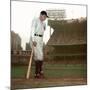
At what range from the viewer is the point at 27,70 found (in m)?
2.01

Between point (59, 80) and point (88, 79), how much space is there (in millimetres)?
291

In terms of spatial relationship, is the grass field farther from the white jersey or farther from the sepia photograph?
the white jersey

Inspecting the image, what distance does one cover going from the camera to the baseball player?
205cm

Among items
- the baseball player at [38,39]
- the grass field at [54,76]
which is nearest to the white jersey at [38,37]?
the baseball player at [38,39]

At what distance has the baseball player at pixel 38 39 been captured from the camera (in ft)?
6.72

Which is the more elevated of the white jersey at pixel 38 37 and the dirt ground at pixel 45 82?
the white jersey at pixel 38 37

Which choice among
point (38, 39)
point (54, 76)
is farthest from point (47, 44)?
point (54, 76)

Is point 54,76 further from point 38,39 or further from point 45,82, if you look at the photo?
point 38,39

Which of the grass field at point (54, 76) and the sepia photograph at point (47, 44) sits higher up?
the sepia photograph at point (47, 44)

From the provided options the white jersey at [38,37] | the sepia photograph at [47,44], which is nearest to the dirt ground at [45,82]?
the sepia photograph at [47,44]

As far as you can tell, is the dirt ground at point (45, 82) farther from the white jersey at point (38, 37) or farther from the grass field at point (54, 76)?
the white jersey at point (38, 37)

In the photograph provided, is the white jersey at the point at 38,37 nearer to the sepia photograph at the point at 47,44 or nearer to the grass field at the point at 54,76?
the sepia photograph at the point at 47,44

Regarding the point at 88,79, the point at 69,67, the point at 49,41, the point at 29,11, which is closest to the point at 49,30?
the point at 49,41

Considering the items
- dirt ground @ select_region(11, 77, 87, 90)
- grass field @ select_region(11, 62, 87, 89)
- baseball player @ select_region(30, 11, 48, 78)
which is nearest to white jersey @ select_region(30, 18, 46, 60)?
baseball player @ select_region(30, 11, 48, 78)
